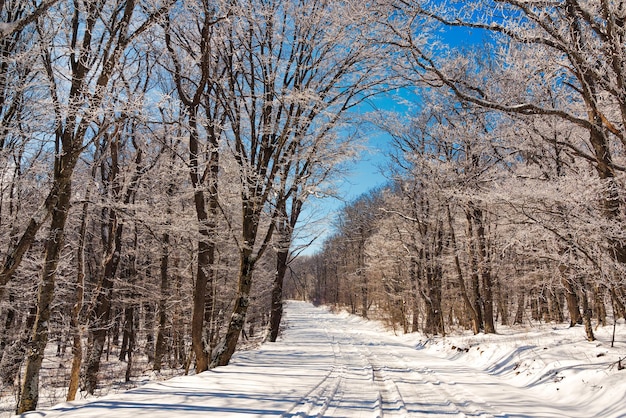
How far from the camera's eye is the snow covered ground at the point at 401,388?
5.12 metres

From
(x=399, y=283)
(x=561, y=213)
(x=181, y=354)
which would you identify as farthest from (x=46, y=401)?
(x=399, y=283)

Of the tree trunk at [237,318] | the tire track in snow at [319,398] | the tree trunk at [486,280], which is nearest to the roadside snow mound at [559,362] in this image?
the tree trunk at [486,280]

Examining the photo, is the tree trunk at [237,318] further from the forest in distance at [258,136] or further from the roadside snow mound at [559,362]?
the roadside snow mound at [559,362]

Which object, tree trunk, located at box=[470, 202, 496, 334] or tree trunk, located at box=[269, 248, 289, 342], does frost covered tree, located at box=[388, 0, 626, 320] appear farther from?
tree trunk, located at box=[269, 248, 289, 342]

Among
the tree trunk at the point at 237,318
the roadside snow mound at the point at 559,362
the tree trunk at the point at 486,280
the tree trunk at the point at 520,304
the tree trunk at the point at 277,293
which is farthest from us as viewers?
the tree trunk at the point at 520,304

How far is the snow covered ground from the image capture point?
512cm

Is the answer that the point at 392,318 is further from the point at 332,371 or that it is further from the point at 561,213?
the point at 561,213

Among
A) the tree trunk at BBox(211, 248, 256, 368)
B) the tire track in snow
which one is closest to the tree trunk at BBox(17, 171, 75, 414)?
the tree trunk at BBox(211, 248, 256, 368)

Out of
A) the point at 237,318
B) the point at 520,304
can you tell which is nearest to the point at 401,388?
the point at 237,318

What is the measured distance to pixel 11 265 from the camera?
6.37 metres

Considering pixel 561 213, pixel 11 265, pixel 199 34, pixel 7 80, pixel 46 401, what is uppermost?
pixel 199 34

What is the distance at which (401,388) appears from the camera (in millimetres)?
7406

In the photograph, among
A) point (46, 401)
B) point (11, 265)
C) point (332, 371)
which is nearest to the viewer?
point (11, 265)

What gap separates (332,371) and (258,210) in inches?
164
